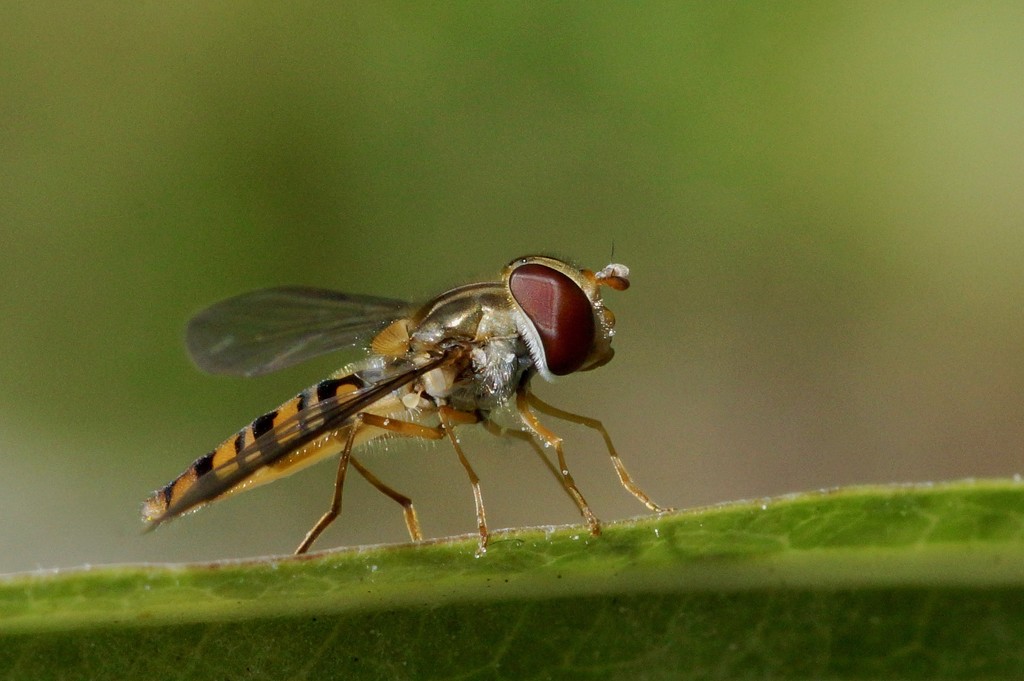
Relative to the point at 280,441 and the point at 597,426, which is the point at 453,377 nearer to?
the point at 597,426

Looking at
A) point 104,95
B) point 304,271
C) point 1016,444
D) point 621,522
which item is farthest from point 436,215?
point 621,522

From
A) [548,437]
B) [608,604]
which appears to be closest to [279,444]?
[548,437]

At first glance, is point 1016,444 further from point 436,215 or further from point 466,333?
point 466,333

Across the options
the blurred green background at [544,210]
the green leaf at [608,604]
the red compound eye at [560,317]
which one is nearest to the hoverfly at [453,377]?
the red compound eye at [560,317]

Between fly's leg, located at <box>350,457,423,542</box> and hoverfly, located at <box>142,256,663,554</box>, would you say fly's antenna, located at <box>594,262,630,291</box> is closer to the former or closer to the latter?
hoverfly, located at <box>142,256,663,554</box>

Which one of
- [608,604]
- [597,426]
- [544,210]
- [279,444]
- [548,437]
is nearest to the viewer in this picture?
[608,604]

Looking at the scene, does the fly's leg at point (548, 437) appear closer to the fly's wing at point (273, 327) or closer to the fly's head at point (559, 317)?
the fly's head at point (559, 317)

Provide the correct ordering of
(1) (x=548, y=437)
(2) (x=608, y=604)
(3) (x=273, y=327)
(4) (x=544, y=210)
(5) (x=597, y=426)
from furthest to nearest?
(4) (x=544, y=210) → (3) (x=273, y=327) → (5) (x=597, y=426) → (1) (x=548, y=437) → (2) (x=608, y=604)
